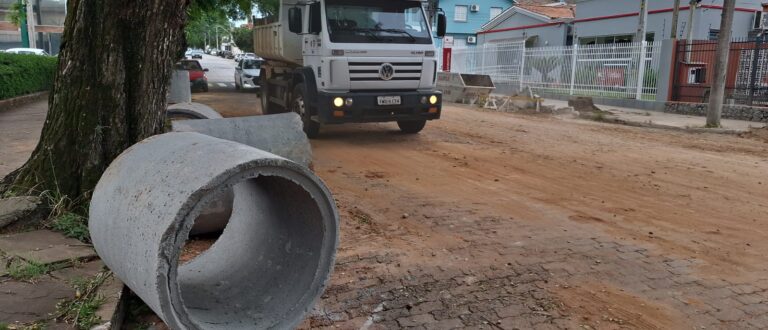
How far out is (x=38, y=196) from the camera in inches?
182

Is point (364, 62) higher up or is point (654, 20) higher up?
point (654, 20)

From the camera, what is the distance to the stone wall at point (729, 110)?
14484 millimetres

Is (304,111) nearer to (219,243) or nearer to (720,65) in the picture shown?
(219,243)

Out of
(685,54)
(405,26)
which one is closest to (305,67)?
(405,26)

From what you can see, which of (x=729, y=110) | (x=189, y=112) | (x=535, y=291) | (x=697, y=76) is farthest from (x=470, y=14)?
(x=535, y=291)

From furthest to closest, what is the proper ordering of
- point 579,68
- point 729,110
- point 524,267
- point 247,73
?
1. point 247,73
2. point 579,68
3. point 729,110
4. point 524,267

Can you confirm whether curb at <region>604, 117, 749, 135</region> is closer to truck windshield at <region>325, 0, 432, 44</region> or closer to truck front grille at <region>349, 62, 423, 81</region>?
truck windshield at <region>325, 0, 432, 44</region>

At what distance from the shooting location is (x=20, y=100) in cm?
1497

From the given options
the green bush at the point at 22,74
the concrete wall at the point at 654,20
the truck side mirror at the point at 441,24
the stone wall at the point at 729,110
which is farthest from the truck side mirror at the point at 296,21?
the concrete wall at the point at 654,20

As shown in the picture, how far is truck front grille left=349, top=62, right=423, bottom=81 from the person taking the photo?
374 inches

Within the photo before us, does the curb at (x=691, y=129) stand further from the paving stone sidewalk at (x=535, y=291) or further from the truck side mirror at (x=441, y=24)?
the paving stone sidewalk at (x=535, y=291)

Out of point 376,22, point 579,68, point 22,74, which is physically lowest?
point 22,74

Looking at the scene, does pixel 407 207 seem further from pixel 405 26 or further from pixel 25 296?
pixel 405 26

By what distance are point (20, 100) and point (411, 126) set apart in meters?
10.5
